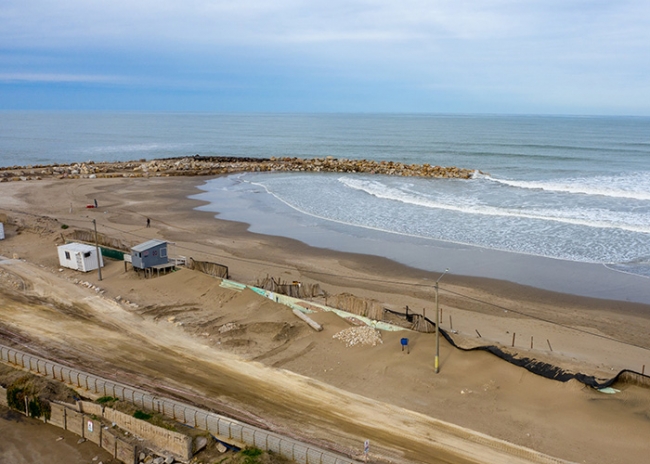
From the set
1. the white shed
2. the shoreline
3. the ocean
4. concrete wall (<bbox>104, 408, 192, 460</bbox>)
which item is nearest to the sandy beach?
the white shed

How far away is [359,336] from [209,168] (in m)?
53.6

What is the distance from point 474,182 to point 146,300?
44279mm

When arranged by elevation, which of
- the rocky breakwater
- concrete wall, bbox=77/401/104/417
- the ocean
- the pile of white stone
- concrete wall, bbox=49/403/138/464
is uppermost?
the rocky breakwater

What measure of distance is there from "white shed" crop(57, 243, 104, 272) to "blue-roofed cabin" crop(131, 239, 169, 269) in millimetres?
2139

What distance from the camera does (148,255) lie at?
24.6m

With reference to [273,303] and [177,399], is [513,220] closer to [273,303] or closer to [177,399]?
[273,303]

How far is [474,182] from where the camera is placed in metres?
58.2

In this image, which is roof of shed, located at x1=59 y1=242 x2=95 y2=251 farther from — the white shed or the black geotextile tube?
the black geotextile tube

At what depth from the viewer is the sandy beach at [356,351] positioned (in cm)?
1360

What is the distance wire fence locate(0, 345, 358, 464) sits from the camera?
12062mm

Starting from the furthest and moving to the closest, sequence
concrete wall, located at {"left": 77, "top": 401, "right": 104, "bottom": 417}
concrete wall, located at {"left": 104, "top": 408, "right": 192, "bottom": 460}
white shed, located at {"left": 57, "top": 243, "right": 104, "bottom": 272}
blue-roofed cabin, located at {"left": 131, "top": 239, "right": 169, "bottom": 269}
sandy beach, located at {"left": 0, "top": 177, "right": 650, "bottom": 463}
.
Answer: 1. white shed, located at {"left": 57, "top": 243, "right": 104, "bottom": 272}
2. blue-roofed cabin, located at {"left": 131, "top": 239, "right": 169, "bottom": 269}
3. concrete wall, located at {"left": 77, "top": 401, "right": 104, "bottom": 417}
4. sandy beach, located at {"left": 0, "top": 177, "right": 650, "bottom": 463}
5. concrete wall, located at {"left": 104, "top": 408, "right": 192, "bottom": 460}

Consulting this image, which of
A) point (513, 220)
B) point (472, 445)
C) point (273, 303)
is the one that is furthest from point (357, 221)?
point (472, 445)

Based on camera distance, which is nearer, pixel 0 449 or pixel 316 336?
pixel 0 449

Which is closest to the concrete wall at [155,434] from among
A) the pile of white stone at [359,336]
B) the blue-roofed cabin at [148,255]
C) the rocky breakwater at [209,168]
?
the pile of white stone at [359,336]
